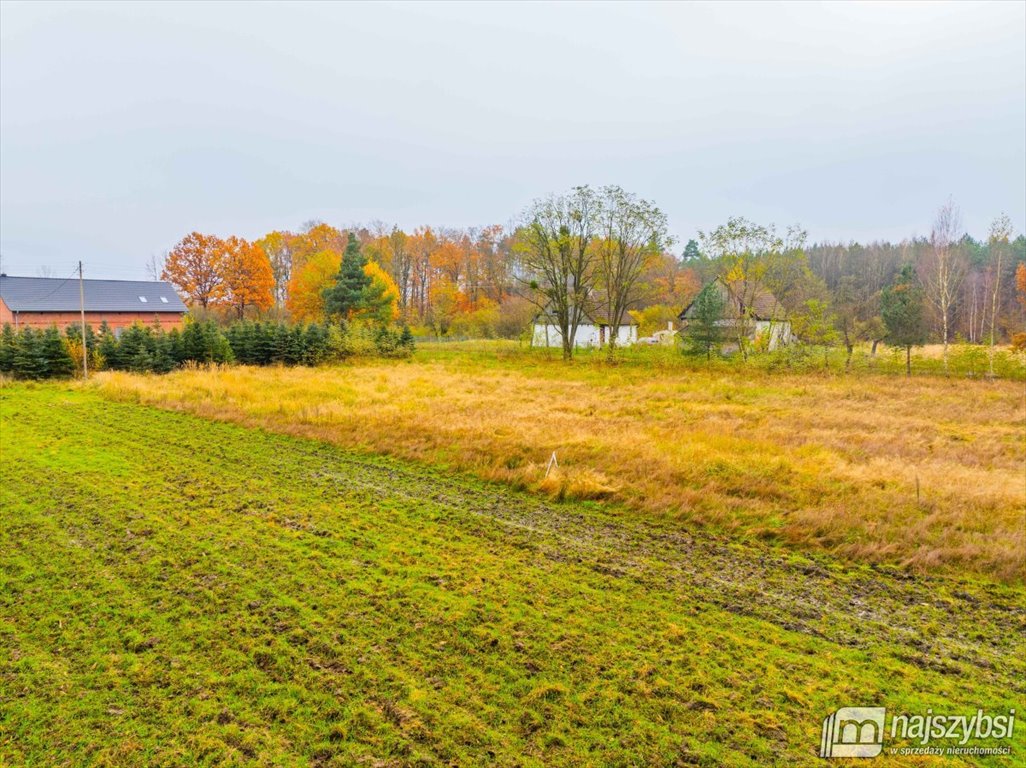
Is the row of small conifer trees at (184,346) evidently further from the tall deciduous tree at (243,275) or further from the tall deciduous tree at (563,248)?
the tall deciduous tree at (243,275)

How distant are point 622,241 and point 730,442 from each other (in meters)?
24.7

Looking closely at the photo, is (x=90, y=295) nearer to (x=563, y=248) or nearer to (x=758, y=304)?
(x=563, y=248)

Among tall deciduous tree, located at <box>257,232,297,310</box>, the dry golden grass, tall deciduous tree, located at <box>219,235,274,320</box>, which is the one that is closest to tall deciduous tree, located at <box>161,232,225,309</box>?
tall deciduous tree, located at <box>219,235,274,320</box>

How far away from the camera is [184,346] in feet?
83.5

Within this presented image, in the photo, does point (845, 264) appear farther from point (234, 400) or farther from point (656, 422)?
point (234, 400)

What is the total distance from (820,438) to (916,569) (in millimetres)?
5968

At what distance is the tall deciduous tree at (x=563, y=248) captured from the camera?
32.6m

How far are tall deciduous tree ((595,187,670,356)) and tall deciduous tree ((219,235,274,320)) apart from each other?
30.6m

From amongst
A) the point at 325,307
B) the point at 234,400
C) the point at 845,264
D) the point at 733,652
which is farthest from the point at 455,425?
the point at 845,264

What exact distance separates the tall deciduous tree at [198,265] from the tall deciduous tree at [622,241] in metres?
34.5

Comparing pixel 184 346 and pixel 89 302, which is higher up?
pixel 89 302

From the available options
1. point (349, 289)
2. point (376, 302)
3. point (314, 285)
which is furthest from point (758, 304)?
point (314, 285)

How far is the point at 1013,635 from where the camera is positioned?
14.8 feet

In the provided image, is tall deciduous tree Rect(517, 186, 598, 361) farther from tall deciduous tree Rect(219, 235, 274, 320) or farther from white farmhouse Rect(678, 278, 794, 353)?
tall deciduous tree Rect(219, 235, 274, 320)
